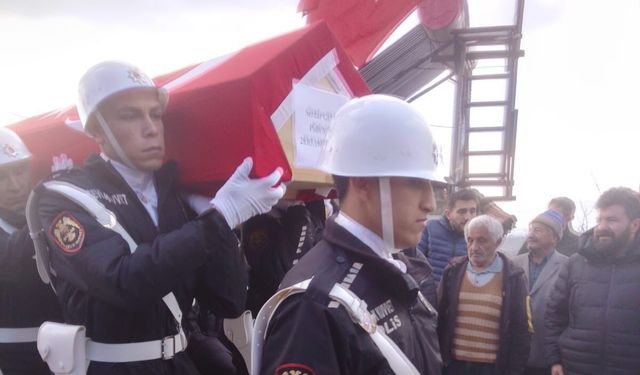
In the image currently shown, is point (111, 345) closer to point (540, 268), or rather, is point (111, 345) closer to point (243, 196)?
point (243, 196)

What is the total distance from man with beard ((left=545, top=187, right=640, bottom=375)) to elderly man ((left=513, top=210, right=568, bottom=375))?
312 mm

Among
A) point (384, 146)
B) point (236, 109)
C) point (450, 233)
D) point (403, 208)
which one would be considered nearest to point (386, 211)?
point (403, 208)

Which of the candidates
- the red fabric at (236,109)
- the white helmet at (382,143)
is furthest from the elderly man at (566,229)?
the white helmet at (382,143)

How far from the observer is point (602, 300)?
12.5 feet

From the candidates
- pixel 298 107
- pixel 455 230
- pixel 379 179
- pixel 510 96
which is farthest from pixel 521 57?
pixel 379 179

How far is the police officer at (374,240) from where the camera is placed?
→ 1.45 meters

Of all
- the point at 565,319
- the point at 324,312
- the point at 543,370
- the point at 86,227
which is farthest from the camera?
the point at 543,370

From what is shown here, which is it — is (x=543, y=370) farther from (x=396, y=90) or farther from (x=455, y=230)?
(x=396, y=90)

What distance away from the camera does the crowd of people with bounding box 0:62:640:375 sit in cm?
150

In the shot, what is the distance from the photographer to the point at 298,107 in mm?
2504

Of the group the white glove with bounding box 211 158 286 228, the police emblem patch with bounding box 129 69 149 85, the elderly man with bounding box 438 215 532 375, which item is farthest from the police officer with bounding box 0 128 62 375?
the elderly man with bounding box 438 215 532 375

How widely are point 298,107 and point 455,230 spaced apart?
276 cm

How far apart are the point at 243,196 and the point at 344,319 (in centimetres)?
75

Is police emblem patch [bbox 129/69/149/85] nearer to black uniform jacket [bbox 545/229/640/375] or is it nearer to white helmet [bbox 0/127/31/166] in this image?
white helmet [bbox 0/127/31/166]
